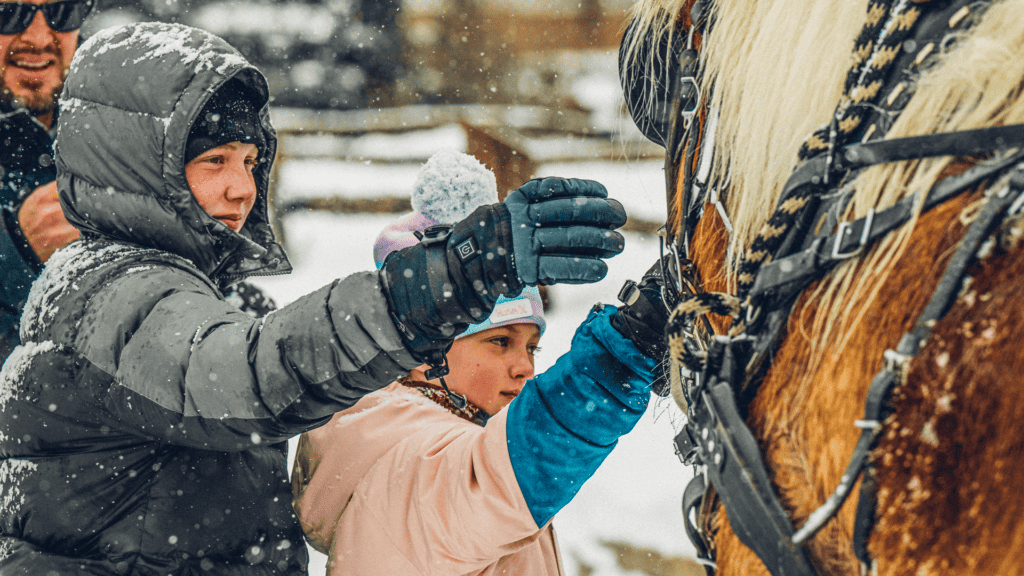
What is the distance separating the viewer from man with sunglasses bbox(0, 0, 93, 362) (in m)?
1.44

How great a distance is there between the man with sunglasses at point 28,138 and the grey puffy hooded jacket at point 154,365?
0.48 metres

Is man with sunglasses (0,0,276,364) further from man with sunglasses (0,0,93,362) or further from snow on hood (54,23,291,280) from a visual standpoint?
snow on hood (54,23,291,280)

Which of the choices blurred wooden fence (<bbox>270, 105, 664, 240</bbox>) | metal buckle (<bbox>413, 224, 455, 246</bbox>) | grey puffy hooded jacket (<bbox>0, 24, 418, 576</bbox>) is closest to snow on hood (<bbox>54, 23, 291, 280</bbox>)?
grey puffy hooded jacket (<bbox>0, 24, 418, 576</bbox>)

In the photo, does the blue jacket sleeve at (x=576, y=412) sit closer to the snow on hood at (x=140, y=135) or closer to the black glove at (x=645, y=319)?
the black glove at (x=645, y=319)

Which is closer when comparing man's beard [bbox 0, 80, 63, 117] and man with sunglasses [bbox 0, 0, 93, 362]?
man with sunglasses [bbox 0, 0, 93, 362]

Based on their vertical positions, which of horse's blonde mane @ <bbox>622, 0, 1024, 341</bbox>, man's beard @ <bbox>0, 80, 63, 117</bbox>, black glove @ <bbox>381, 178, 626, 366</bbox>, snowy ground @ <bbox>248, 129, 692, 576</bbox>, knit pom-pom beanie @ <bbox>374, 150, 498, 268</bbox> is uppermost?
horse's blonde mane @ <bbox>622, 0, 1024, 341</bbox>

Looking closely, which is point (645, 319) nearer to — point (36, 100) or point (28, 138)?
point (28, 138)

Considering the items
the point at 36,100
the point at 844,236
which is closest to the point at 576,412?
the point at 844,236

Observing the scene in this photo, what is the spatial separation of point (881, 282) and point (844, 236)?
1.5 inches

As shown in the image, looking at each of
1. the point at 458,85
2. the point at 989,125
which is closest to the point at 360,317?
the point at 989,125

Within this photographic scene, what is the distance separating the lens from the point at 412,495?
101 cm

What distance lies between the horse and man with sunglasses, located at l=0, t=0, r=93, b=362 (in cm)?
134

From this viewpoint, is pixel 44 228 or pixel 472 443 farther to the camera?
pixel 44 228

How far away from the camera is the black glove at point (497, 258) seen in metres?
0.76
